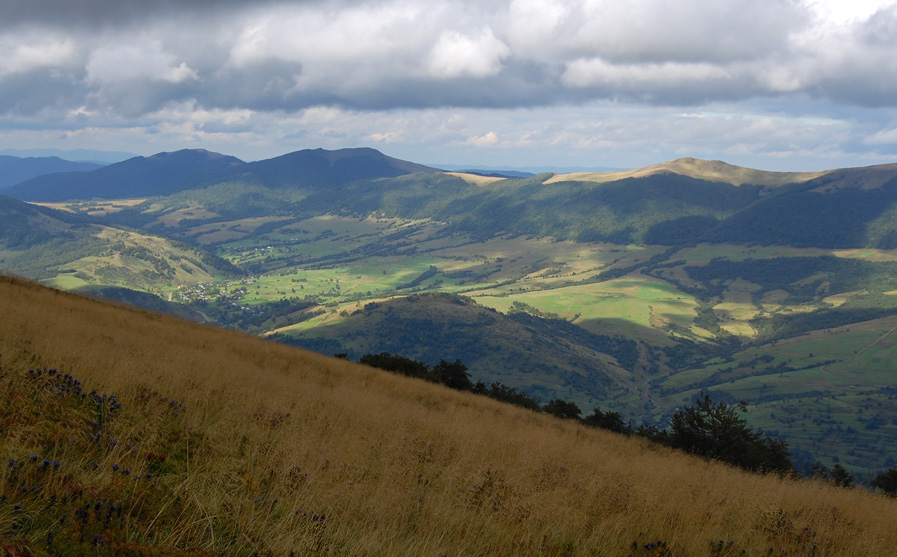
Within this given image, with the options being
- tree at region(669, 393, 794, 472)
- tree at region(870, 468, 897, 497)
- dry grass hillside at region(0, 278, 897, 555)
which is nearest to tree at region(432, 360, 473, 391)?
tree at region(669, 393, 794, 472)

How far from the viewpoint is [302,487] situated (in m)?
5.82

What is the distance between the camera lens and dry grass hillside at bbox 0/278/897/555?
4.39m

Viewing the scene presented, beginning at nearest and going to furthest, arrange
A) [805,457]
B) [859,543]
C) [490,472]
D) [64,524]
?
1. [64,524]
2. [859,543]
3. [490,472]
4. [805,457]

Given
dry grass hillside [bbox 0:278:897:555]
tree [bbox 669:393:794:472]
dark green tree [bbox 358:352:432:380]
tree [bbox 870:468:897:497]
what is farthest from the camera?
dark green tree [bbox 358:352:432:380]

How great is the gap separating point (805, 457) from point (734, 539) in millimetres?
161087

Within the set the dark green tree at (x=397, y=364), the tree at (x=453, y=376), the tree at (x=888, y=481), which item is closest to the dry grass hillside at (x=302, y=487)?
the tree at (x=888, y=481)

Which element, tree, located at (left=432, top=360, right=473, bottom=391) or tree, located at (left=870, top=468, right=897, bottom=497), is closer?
tree, located at (left=870, top=468, right=897, bottom=497)

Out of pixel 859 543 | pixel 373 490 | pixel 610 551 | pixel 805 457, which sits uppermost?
pixel 373 490

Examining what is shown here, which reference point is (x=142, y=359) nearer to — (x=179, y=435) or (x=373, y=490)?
(x=179, y=435)

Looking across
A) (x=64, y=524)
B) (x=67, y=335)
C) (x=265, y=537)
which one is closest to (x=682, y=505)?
(x=265, y=537)

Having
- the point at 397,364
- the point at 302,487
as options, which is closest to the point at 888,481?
the point at 397,364

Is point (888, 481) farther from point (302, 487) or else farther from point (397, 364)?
point (302, 487)

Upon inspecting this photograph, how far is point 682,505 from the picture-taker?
7.85m

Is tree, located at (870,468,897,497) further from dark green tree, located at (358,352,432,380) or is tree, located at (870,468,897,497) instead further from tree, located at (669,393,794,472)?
dark green tree, located at (358,352,432,380)
